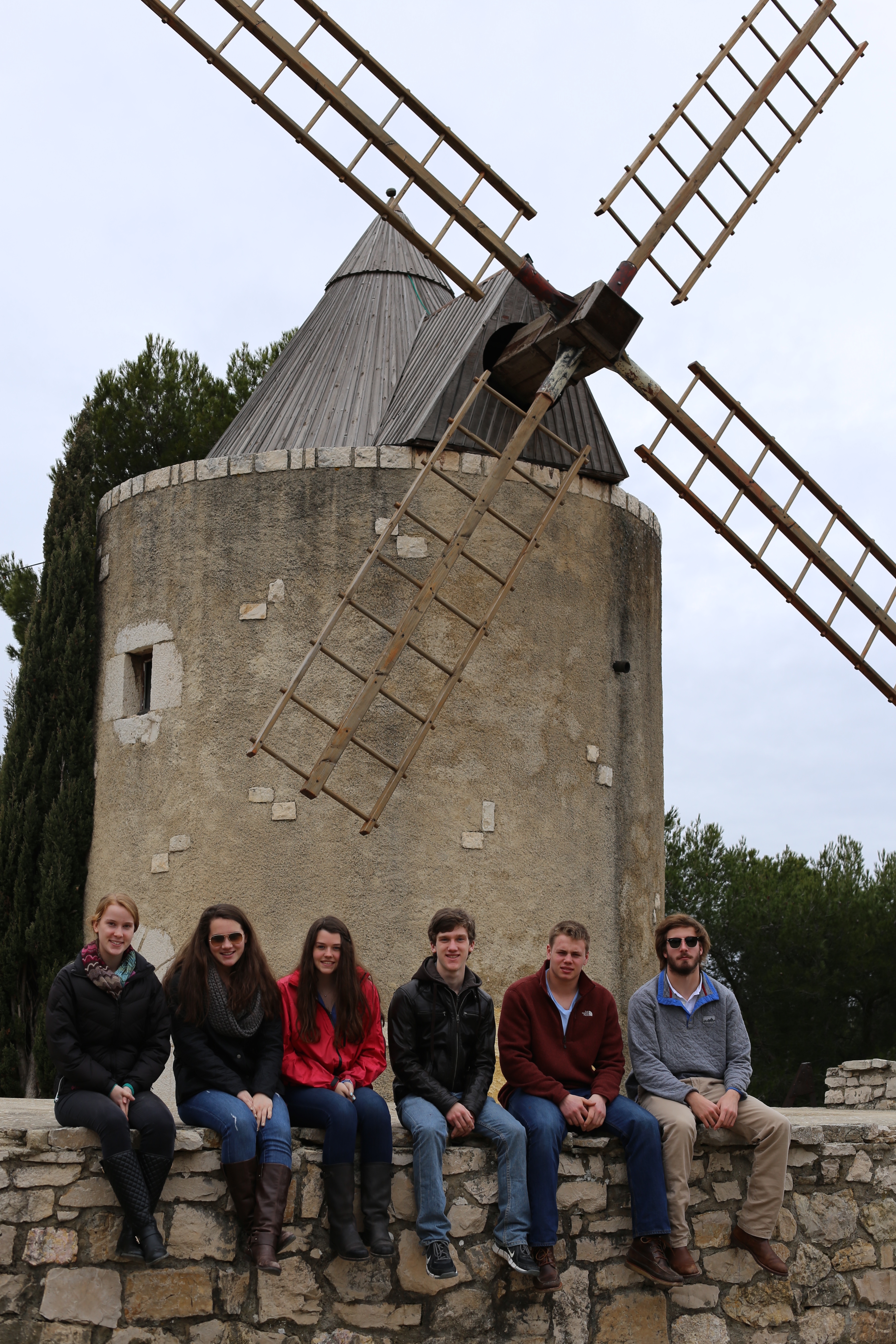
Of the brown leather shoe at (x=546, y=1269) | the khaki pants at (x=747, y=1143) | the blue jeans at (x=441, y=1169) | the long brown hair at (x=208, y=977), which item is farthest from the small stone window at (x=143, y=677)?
the brown leather shoe at (x=546, y=1269)

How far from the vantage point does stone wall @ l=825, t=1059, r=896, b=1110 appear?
927 cm

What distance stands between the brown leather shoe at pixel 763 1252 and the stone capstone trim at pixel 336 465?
392 cm

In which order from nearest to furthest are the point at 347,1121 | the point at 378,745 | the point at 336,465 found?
the point at 347,1121 < the point at 378,745 < the point at 336,465

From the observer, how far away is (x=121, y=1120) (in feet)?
14.1

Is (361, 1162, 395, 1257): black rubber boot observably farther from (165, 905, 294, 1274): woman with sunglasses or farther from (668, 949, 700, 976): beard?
(668, 949, 700, 976): beard

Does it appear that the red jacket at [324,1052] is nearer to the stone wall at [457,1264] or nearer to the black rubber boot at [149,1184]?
the stone wall at [457,1264]

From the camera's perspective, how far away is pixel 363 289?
951 centimetres

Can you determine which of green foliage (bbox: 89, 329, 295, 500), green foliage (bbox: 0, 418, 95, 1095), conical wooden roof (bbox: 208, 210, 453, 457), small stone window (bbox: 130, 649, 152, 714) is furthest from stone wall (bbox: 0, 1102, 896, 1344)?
green foliage (bbox: 89, 329, 295, 500)

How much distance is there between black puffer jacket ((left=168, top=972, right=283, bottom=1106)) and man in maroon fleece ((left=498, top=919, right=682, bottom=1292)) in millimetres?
822

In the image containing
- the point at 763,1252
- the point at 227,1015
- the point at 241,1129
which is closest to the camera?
the point at 241,1129

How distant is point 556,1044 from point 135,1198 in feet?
5.30

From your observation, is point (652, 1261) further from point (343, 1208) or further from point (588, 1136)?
point (343, 1208)

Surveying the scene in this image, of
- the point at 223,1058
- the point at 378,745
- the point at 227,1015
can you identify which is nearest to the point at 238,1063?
the point at 223,1058

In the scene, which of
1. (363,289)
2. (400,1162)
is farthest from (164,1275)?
(363,289)
